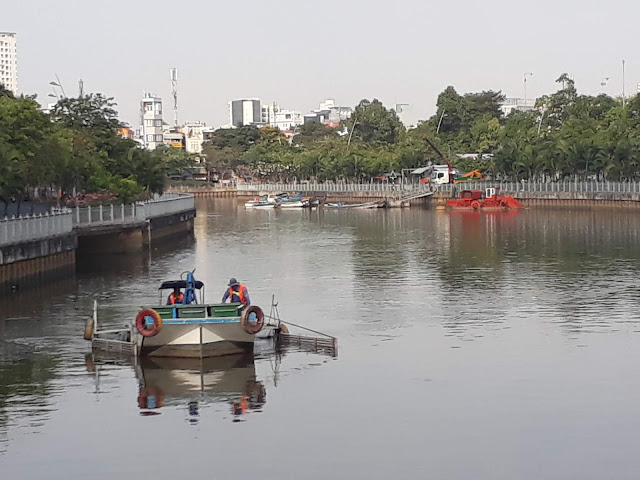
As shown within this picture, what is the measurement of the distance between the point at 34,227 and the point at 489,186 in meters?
108

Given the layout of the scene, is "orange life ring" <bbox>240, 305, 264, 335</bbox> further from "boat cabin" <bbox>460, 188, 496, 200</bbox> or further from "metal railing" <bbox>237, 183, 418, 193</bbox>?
"metal railing" <bbox>237, 183, 418, 193</bbox>

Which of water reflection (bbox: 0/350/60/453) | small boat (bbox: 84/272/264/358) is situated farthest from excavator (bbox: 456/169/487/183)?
small boat (bbox: 84/272/264/358)

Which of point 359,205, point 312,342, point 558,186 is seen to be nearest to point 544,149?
point 558,186

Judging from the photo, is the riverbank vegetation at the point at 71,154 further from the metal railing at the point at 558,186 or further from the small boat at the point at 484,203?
the metal railing at the point at 558,186

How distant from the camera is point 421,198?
15875 cm

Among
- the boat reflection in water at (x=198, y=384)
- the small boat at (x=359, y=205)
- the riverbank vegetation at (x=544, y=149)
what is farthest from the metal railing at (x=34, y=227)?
the small boat at (x=359, y=205)

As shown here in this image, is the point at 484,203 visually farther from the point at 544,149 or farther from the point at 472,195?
the point at 544,149

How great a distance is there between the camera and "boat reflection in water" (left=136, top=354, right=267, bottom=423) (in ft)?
102

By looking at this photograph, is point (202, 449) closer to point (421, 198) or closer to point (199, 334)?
point (199, 334)

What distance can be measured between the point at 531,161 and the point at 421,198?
48.9 feet

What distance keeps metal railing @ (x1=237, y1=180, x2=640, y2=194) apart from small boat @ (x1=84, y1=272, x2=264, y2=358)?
327 feet

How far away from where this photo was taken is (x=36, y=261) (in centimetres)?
5459

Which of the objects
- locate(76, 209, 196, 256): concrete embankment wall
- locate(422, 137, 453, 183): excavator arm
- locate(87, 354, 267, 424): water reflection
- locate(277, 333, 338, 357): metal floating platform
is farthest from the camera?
locate(422, 137, 453, 183): excavator arm

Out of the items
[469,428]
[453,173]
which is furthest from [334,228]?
[469,428]
